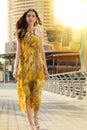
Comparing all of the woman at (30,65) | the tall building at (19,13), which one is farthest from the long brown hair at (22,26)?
the tall building at (19,13)

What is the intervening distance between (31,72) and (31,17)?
0.76 m

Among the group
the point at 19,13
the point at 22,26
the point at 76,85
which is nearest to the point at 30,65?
the point at 22,26

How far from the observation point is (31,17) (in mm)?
6535

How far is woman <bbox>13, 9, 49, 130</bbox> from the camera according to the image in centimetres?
639

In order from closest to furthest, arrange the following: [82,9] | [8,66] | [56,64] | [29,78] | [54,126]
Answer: [29,78] → [54,126] → [82,9] → [56,64] → [8,66]

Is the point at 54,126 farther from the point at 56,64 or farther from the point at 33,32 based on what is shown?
the point at 56,64

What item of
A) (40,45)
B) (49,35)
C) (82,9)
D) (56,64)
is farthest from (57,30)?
(40,45)

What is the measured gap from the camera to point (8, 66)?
12825 centimetres

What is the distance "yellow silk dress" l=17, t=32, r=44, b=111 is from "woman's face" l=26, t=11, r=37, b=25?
154 mm

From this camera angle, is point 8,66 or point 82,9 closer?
point 82,9

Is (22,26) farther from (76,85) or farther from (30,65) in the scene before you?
(76,85)

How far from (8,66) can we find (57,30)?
687 inches

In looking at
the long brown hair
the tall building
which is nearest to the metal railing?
the long brown hair

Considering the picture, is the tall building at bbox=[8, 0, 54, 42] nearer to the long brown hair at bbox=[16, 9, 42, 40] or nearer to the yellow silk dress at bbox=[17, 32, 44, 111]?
the long brown hair at bbox=[16, 9, 42, 40]
